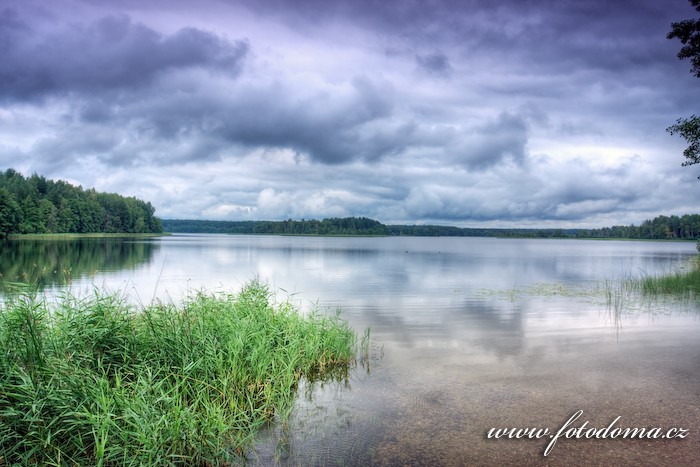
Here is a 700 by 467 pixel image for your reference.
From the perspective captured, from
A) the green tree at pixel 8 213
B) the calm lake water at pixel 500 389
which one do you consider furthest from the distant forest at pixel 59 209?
the calm lake water at pixel 500 389

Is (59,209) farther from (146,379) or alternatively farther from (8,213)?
(146,379)

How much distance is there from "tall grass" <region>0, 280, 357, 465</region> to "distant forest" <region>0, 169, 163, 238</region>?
11992 cm

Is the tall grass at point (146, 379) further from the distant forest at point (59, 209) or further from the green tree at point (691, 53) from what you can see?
the distant forest at point (59, 209)

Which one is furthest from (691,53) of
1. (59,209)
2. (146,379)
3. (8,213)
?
(59,209)

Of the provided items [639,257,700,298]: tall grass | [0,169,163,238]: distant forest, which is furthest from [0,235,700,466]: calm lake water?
[0,169,163,238]: distant forest

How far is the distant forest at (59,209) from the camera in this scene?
110 metres

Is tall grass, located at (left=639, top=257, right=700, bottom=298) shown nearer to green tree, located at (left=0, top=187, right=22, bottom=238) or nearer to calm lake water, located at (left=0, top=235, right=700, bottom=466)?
calm lake water, located at (left=0, top=235, right=700, bottom=466)

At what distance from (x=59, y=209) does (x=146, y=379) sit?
510 ft

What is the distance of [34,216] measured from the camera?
119250mm

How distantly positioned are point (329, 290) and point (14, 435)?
77.7 ft

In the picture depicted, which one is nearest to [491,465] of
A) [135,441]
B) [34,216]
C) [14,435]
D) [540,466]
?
[540,466]

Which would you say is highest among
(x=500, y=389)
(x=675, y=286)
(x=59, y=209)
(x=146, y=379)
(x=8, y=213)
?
(x=59, y=209)

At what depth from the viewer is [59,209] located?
5423 inches

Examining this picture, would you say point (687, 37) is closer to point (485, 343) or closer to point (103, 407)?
point (485, 343)
